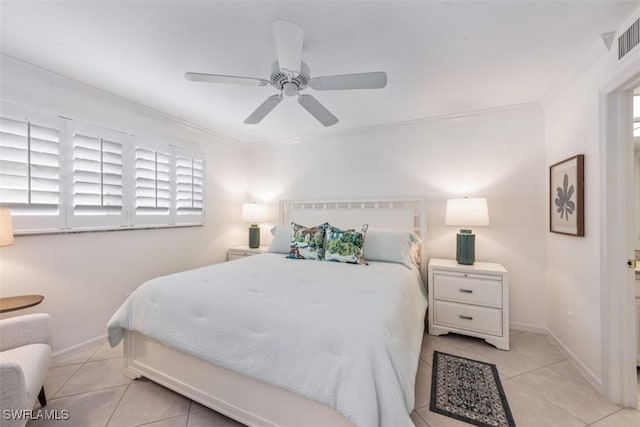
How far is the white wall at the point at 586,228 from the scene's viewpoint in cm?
185

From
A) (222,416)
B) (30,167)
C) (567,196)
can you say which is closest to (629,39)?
(567,196)

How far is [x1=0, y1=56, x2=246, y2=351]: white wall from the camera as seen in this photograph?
6.78ft

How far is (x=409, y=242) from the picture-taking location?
9.34ft

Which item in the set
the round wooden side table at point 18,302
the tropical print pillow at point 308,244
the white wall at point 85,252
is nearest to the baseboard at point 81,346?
the white wall at point 85,252

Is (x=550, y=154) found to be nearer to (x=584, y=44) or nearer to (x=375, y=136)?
(x=584, y=44)

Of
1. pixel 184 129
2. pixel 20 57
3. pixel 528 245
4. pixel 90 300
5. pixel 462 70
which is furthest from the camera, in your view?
pixel 184 129

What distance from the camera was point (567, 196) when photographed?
226 cm

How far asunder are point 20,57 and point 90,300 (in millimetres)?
2129

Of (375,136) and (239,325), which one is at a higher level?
(375,136)

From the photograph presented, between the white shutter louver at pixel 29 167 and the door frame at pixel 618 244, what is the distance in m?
4.32

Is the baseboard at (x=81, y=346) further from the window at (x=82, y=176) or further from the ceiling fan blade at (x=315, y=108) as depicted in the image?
the ceiling fan blade at (x=315, y=108)

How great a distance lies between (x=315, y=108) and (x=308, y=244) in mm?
1517

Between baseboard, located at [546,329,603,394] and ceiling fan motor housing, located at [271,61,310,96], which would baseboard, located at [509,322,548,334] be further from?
ceiling fan motor housing, located at [271,61,310,96]

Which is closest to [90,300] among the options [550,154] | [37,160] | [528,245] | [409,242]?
[37,160]
